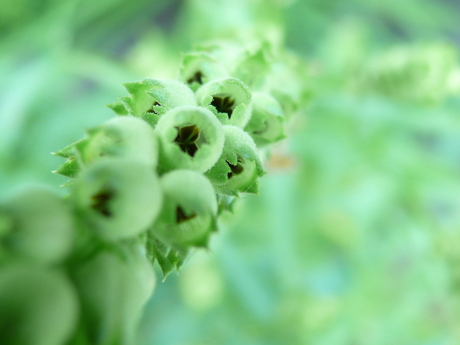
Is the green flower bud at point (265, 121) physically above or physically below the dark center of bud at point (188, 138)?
below

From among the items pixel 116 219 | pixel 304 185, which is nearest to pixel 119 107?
pixel 116 219

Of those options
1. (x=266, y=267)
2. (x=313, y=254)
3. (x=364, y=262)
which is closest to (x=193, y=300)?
(x=266, y=267)

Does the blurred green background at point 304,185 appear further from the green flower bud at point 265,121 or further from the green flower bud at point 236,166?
the green flower bud at point 236,166

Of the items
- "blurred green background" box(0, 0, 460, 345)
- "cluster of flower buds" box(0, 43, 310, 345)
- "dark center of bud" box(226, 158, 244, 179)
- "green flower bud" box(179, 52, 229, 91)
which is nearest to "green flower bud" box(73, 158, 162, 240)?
"cluster of flower buds" box(0, 43, 310, 345)

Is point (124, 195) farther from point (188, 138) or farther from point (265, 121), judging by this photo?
point (265, 121)

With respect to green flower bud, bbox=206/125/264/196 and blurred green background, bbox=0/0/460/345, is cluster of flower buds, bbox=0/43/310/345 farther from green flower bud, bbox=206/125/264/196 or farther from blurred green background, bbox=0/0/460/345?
blurred green background, bbox=0/0/460/345

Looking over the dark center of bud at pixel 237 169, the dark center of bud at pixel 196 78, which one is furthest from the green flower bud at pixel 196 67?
the dark center of bud at pixel 237 169

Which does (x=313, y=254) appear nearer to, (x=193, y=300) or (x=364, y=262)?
(x=364, y=262)
